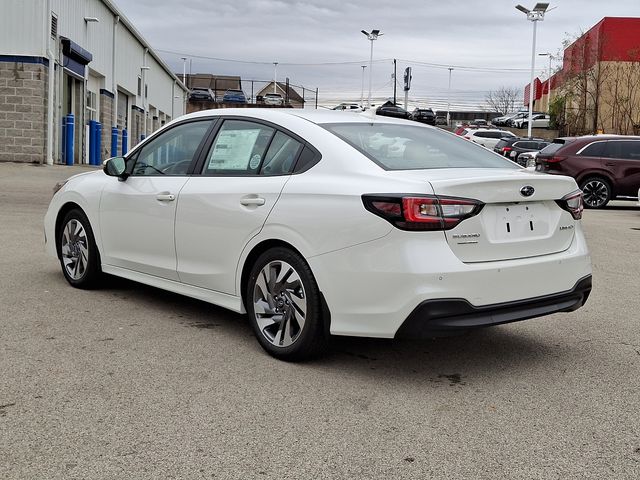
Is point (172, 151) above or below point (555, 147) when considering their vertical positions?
A: below

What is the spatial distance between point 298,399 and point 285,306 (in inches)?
29.1

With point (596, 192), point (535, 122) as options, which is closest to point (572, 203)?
point (596, 192)

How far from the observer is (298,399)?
3.90 metres

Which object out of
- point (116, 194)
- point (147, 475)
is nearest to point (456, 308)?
point (147, 475)

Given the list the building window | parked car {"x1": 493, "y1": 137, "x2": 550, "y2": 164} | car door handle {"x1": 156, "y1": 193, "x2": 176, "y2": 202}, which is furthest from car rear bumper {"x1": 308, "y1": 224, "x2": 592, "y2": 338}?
the building window

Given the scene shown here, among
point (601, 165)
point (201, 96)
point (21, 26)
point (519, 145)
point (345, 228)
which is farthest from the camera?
point (201, 96)

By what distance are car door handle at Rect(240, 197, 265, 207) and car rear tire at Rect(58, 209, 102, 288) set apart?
6.80ft

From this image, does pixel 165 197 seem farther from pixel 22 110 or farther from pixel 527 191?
pixel 22 110

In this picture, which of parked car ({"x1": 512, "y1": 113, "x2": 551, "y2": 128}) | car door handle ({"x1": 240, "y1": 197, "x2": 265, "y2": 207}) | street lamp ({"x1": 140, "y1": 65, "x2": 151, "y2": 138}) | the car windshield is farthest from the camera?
parked car ({"x1": 512, "y1": 113, "x2": 551, "y2": 128})

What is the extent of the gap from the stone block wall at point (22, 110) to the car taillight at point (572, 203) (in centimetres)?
2100

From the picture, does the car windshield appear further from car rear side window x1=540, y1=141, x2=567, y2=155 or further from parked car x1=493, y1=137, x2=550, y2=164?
parked car x1=493, y1=137, x2=550, y2=164

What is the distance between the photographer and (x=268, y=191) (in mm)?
4680

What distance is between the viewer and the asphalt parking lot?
3.15 m

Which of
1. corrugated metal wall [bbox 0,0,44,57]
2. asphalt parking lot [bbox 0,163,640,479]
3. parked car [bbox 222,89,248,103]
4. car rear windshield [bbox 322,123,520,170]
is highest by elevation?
parked car [bbox 222,89,248,103]
